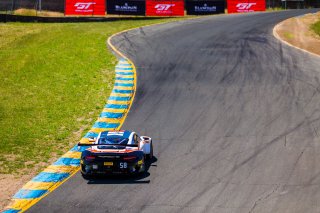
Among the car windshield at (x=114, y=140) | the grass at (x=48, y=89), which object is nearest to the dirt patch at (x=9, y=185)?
the grass at (x=48, y=89)

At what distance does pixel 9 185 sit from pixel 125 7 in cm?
4182

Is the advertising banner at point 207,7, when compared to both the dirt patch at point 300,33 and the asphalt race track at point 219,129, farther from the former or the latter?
the asphalt race track at point 219,129

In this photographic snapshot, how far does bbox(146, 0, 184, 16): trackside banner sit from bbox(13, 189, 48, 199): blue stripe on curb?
139 feet

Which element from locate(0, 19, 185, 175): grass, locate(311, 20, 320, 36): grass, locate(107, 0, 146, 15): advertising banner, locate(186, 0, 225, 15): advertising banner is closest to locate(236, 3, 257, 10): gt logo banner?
locate(186, 0, 225, 15): advertising banner

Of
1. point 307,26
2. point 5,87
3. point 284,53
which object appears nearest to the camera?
point 5,87

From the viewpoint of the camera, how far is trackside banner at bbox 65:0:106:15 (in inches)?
2286

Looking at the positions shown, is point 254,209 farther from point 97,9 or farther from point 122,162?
point 97,9

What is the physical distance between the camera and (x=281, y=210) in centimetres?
1598

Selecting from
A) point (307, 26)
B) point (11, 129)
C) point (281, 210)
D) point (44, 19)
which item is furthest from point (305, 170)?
point (44, 19)

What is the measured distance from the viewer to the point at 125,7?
5853cm

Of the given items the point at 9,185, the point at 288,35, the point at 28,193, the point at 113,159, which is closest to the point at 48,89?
the point at 9,185

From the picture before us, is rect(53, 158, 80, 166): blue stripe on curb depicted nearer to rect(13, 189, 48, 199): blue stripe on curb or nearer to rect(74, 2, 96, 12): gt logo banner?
rect(13, 189, 48, 199): blue stripe on curb

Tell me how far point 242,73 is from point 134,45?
1041 centimetres

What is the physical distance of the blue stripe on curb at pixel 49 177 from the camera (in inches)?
743
